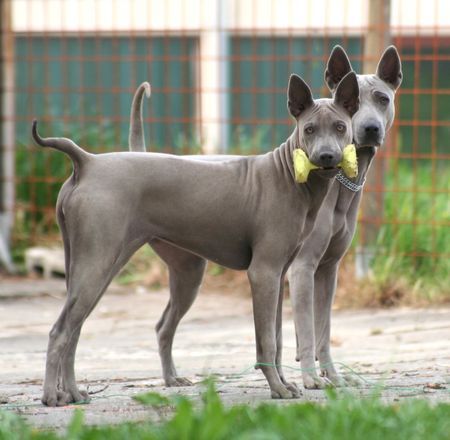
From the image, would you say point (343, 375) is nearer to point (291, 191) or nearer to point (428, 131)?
point (291, 191)

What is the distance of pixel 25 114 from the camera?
12.6m

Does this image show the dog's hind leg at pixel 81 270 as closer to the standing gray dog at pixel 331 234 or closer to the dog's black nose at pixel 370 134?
the standing gray dog at pixel 331 234

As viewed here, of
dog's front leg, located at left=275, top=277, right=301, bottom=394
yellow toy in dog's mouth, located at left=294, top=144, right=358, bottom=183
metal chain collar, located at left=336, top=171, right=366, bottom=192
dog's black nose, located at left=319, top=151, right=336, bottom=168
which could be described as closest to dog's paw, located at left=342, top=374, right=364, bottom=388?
dog's front leg, located at left=275, top=277, right=301, bottom=394

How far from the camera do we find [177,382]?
19.4ft

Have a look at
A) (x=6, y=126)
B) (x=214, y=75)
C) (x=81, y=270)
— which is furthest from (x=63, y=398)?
(x=214, y=75)

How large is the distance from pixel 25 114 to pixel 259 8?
3587 mm

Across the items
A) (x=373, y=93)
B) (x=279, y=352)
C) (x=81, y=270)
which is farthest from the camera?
(x=373, y=93)

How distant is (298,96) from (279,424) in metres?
1.80

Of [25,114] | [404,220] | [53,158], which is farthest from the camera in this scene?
[25,114]

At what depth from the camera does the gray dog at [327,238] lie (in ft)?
19.0

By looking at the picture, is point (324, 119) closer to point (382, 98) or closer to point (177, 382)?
point (382, 98)

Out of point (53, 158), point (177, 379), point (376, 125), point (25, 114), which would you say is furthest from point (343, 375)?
point (25, 114)

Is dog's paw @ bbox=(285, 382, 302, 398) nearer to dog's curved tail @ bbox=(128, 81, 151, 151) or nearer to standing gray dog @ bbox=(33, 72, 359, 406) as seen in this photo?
standing gray dog @ bbox=(33, 72, 359, 406)

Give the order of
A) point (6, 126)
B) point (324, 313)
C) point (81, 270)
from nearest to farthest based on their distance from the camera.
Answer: point (81, 270) < point (324, 313) < point (6, 126)
